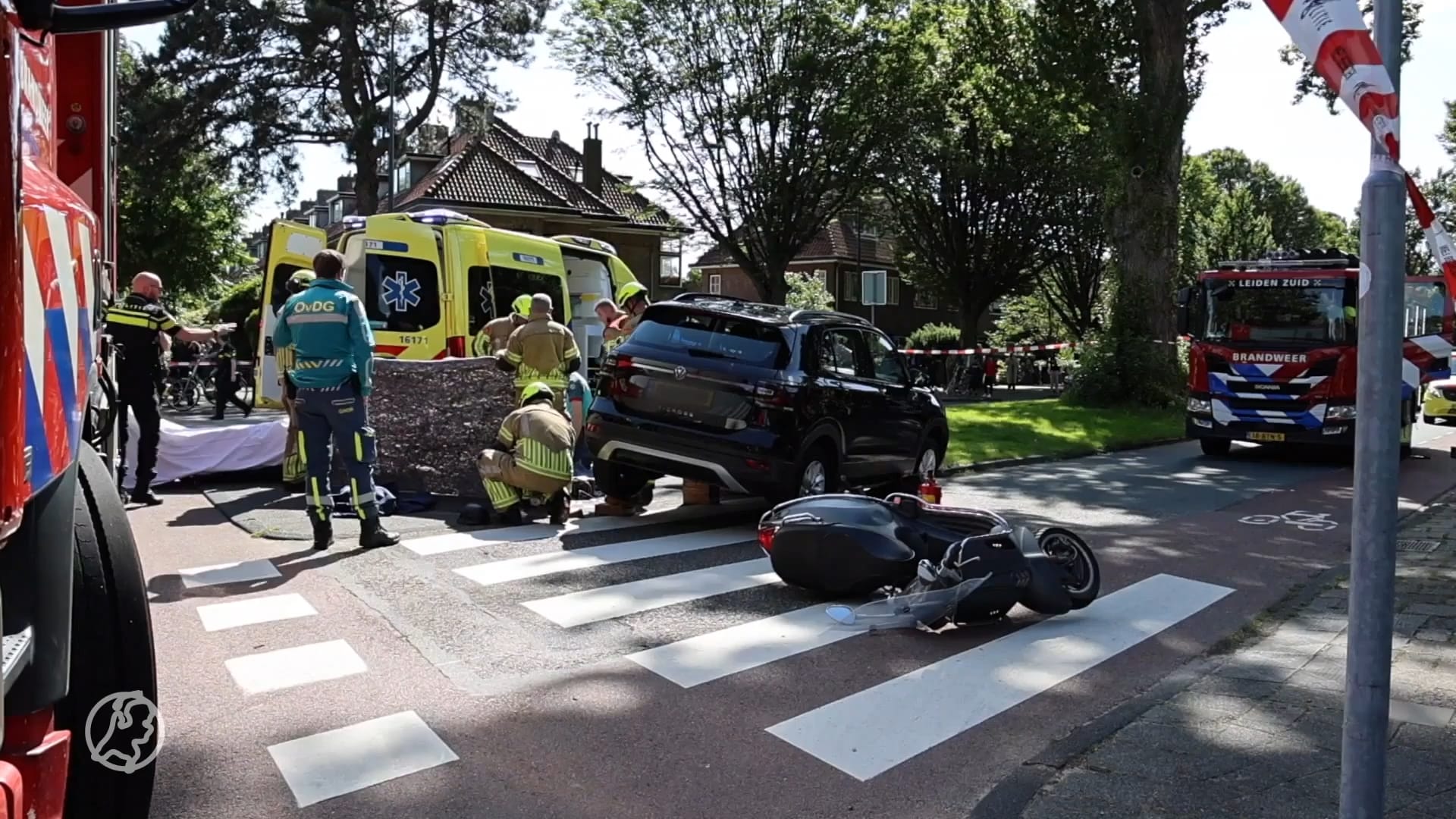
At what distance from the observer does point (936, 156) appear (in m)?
33.9

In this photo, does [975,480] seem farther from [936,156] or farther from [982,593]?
[936,156]

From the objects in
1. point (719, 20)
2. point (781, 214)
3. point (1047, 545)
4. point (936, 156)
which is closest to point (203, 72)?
point (719, 20)

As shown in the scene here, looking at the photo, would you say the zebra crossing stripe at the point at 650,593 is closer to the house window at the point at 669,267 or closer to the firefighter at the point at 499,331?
the firefighter at the point at 499,331

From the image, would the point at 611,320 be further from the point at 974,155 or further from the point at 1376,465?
the point at 974,155

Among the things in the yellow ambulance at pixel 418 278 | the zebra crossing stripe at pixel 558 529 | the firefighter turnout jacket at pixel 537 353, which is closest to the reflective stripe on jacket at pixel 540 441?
the zebra crossing stripe at pixel 558 529

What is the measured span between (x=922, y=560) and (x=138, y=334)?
6.90 metres

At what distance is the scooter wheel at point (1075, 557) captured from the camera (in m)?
6.46

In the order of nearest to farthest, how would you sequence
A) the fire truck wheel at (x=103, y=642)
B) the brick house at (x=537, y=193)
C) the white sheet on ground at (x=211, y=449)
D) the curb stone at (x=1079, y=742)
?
the fire truck wheel at (x=103, y=642) < the curb stone at (x=1079, y=742) < the white sheet on ground at (x=211, y=449) < the brick house at (x=537, y=193)

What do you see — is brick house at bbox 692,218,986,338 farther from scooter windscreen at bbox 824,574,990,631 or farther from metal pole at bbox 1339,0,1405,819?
metal pole at bbox 1339,0,1405,819

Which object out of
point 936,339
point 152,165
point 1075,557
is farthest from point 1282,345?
point 936,339

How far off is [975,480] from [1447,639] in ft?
22.7

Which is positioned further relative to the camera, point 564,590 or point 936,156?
point 936,156

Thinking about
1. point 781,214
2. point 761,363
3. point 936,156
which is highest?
point 936,156

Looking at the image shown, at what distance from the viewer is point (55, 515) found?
2.18 metres
